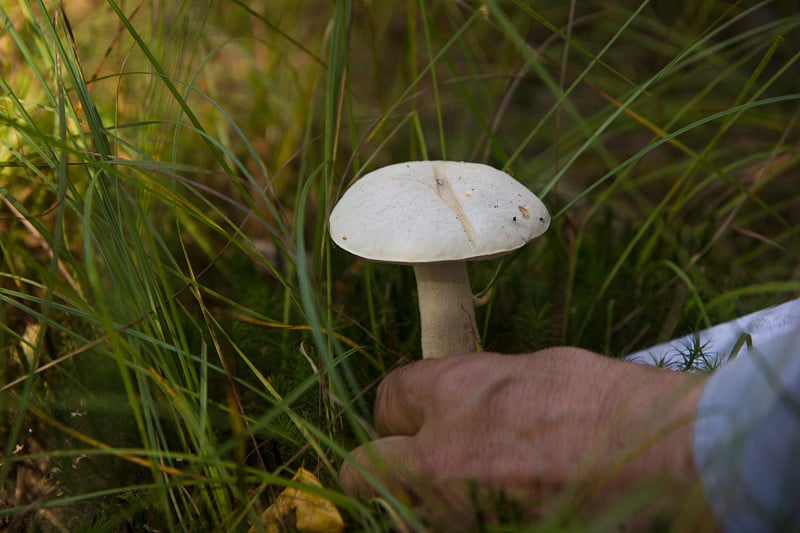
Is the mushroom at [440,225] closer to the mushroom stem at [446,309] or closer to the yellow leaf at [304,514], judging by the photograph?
the mushroom stem at [446,309]

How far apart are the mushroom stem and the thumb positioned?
10.1 inches

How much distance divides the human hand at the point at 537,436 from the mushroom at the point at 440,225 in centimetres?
16

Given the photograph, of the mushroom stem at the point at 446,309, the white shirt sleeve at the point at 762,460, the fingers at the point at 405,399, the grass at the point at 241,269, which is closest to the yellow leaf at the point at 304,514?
the grass at the point at 241,269

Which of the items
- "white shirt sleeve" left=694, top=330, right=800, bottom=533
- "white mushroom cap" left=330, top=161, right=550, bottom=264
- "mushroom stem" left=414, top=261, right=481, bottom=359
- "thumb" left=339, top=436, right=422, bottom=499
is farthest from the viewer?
"mushroom stem" left=414, top=261, right=481, bottom=359

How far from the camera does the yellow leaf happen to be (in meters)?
0.89

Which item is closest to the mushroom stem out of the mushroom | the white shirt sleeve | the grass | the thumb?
the mushroom

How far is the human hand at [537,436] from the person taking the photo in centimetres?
72

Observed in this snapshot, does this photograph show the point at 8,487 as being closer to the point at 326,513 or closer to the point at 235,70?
the point at 326,513

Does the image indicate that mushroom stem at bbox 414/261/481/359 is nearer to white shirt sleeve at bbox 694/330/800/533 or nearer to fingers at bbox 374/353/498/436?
fingers at bbox 374/353/498/436

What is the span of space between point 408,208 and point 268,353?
0.53 m

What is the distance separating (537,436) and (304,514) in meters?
0.35

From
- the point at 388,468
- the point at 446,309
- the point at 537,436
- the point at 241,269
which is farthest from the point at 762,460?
the point at 241,269

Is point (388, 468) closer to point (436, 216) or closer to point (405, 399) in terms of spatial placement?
point (405, 399)

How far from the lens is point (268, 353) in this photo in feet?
4.30
